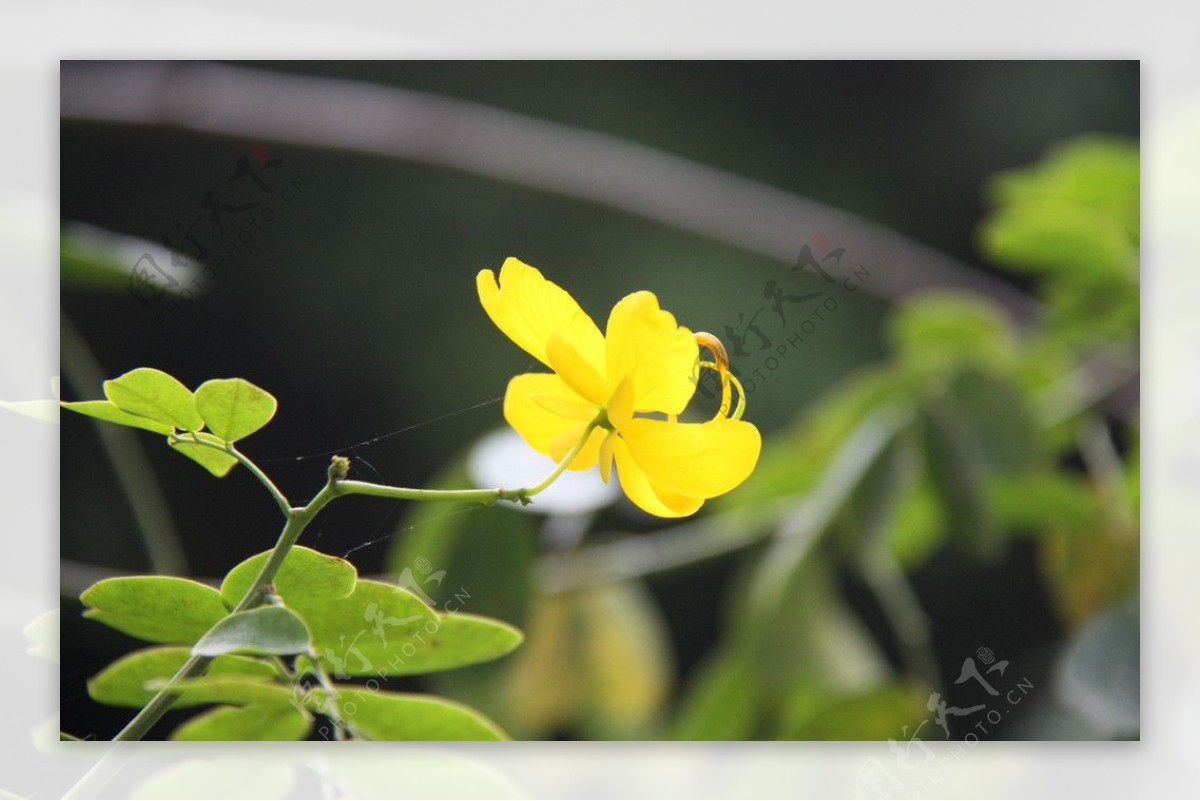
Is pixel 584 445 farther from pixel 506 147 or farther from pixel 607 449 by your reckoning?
pixel 506 147

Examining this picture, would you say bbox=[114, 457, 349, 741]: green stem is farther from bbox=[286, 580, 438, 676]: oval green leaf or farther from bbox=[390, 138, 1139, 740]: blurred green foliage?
bbox=[390, 138, 1139, 740]: blurred green foliage

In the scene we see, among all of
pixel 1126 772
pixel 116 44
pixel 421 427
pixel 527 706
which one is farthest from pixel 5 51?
pixel 1126 772

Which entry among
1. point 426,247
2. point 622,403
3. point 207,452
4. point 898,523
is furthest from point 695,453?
point 426,247

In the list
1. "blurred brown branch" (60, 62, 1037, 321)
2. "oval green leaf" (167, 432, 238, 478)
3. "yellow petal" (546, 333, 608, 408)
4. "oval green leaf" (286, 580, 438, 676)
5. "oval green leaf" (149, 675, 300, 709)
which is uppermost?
"blurred brown branch" (60, 62, 1037, 321)

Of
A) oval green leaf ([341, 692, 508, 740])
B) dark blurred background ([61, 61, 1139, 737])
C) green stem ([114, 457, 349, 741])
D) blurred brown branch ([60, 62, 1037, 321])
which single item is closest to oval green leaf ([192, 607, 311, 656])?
green stem ([114, 457, 349, 741])

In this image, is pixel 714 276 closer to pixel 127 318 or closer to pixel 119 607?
pixel 127 318

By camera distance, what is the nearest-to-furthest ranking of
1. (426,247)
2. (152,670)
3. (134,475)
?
(152,670) → (134,475) → (426,247)
